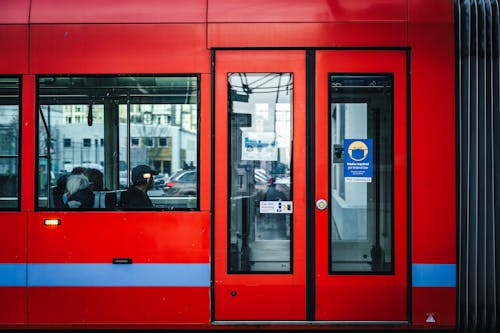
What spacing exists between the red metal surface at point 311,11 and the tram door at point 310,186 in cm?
32

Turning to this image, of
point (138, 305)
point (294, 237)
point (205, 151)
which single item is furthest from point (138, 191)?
point (294, 237)

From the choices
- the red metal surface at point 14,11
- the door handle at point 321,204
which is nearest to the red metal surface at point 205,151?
the door handle at point 321,204

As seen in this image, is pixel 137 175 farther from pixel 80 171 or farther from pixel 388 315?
pixel 388 315

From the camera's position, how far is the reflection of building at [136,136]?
4992 mm

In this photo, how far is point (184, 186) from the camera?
16.4 feet

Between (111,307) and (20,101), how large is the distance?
2.15m

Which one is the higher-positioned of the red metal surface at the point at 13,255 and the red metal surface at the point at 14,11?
the red metal surface at the point at 14,11

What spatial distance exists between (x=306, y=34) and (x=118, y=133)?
2024mm

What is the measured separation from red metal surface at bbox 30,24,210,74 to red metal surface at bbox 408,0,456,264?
2034 mm

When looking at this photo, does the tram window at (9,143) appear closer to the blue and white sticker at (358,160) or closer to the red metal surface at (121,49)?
the red metal surface at (121,49)

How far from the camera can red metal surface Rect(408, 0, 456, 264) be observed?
4941mm

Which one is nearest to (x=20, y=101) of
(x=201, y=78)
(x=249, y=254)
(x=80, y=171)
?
(x=80, y=171)

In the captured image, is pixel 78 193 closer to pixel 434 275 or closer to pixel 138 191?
pixel 138 191

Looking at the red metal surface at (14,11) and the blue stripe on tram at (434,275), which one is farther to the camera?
the red metal surface at (14,11)
